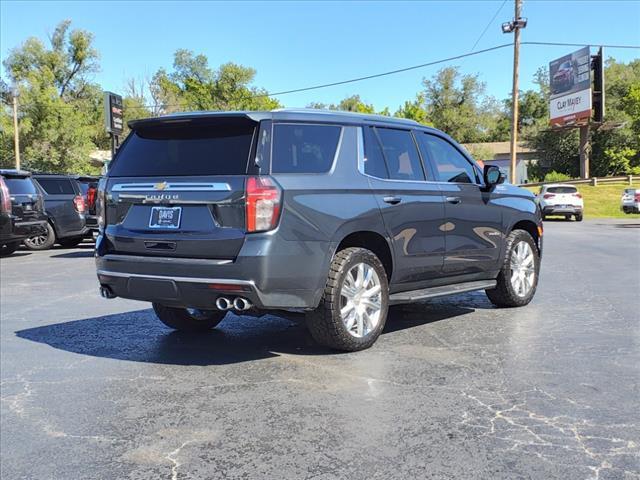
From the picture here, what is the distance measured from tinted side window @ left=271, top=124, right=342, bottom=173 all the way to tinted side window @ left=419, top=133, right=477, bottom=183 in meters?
1.32

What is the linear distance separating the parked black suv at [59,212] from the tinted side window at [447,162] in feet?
38.4

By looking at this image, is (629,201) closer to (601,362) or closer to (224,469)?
(601,362)

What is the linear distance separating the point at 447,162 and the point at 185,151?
2.77 m

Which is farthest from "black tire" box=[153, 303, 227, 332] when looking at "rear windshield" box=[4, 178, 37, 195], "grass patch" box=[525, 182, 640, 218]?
"grass patch" box=[525, 182, 640, 218]

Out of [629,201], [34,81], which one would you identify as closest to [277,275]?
[629,201]

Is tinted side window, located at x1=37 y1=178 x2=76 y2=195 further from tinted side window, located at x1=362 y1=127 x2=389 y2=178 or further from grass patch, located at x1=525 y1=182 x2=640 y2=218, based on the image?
grass patch, located at x1=525 y1=182 x2=640 y2=218

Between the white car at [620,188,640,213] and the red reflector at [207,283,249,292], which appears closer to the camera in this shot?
the red reflector at [207,283,249,292]

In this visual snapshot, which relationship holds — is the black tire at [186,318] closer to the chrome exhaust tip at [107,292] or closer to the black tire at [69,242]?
the chrome exhaust tip at [107,292]

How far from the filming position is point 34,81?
50281mm

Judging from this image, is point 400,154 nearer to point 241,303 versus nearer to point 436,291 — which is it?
point 436,291

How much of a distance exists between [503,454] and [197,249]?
99.0 inches

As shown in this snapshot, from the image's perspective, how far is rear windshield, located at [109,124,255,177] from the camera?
4.64 m

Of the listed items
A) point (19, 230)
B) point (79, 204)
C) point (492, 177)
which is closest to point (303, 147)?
point (492, 177)

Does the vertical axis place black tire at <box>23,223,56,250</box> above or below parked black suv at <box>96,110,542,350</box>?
below
